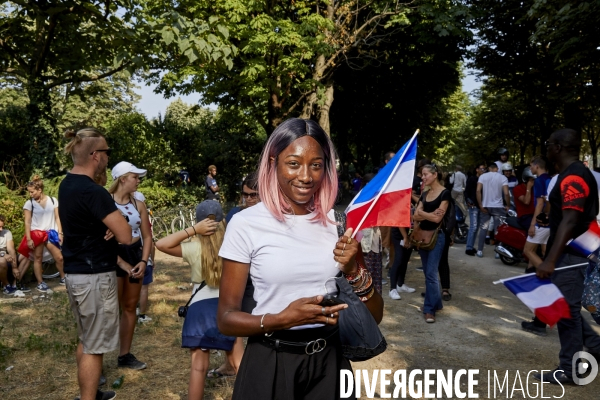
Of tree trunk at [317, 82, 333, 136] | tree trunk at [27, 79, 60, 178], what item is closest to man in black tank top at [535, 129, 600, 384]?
tree trunk at [27, 79, 60, 178]

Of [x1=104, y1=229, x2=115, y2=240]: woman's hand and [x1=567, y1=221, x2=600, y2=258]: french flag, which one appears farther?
[x1=567, y1=221, x2=600, y2=258]: french flag

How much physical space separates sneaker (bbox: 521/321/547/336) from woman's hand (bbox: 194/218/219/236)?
452cm

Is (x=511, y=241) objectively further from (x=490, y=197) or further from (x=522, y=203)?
(x=490, y=197)

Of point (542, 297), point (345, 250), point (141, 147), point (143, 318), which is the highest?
point (141, 147)

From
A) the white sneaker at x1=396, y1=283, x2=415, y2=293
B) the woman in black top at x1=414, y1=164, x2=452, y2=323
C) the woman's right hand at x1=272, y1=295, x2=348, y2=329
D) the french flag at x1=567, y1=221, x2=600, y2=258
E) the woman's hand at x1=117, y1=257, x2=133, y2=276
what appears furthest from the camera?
the white sneaker at x1=396, y1=283, x2=415, y2=293

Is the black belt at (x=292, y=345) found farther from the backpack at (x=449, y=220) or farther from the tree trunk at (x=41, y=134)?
the tree trunk at (x=41, y=134)

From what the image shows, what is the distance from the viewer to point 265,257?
6.44 feet

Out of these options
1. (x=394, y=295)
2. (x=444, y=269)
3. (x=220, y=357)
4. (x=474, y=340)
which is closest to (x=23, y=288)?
(x=220, y=357)

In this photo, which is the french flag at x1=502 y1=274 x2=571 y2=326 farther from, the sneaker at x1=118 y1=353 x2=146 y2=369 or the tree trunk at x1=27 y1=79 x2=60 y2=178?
the tree trunk at x1=27 y1=79 x2=60 y2=178

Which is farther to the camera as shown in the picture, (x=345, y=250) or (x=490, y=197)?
(x=490, y=197)

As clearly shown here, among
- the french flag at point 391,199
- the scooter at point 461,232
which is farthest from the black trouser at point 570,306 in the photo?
the scooter at point 461,232

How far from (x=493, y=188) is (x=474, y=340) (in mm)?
5991

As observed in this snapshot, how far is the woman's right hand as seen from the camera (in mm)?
1770

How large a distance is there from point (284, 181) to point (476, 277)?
788 cm
